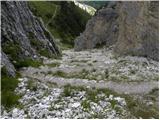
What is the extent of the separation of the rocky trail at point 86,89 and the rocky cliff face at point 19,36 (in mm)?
3171

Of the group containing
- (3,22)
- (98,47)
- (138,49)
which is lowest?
(98,47)

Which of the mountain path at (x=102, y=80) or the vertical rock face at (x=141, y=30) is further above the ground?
the vertical rock face at (x=141, y=30)

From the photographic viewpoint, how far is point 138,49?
173 feet

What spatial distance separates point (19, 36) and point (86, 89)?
21584 millimetres

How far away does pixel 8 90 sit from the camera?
35688mm

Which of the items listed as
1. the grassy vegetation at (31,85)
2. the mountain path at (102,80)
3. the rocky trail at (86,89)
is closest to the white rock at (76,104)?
the rocky trail at (86,89)

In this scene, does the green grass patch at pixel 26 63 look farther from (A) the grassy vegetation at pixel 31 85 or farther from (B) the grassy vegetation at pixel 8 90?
(A) the grassy vegetation at pixel 31 85

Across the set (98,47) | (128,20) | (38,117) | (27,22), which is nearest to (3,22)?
(27,22)

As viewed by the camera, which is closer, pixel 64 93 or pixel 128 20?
pixel 64 93

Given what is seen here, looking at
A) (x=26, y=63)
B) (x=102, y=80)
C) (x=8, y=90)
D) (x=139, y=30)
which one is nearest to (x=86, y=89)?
(x=102, y=80)

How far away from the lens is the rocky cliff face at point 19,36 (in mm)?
48737

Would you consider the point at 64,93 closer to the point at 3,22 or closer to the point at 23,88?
the point at 23,88

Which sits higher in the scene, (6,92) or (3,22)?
(3,22)

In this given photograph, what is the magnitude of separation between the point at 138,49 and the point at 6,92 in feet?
72.9
